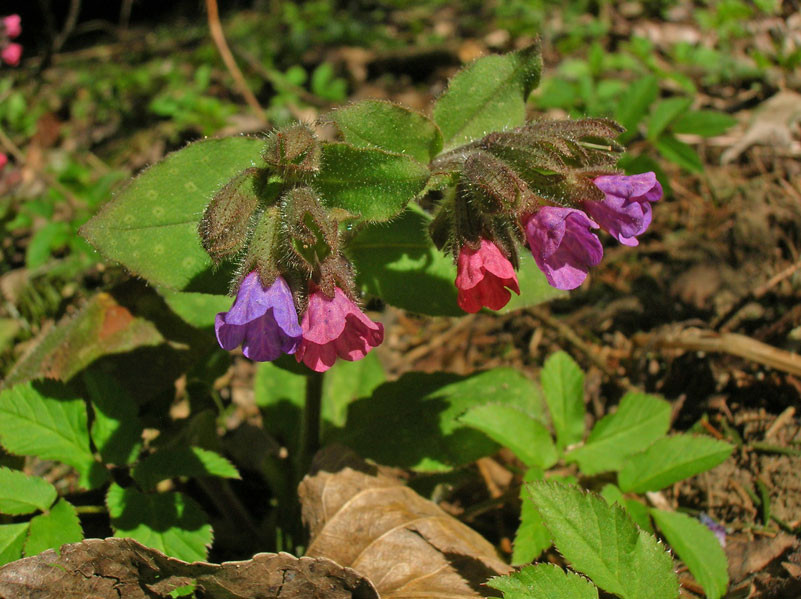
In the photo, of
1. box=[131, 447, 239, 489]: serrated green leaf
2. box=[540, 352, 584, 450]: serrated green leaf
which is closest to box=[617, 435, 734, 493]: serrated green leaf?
box=[540, 352, 584, 450]: serrated green leaf

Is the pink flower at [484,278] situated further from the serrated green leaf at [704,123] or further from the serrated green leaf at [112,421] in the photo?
the serrated green leaf at [704,123]

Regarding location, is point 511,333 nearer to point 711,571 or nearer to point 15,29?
point 711,571

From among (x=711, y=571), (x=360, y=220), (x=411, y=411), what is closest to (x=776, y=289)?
(x=711, y=571)

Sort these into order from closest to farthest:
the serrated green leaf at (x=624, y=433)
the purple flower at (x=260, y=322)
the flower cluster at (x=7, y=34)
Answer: the purple flower at (x=260, y=322)
the serrated green leaf at (x=624, y=433)
the flower cluster at (x=7, y=34)

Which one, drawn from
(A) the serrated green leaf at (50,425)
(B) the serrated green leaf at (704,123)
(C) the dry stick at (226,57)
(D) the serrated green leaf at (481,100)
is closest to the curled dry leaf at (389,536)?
(A) the serrated green leaf at (50,425)

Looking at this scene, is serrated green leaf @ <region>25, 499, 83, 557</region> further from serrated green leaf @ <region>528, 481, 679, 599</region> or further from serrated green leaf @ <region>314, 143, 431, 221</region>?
serrated green leaf @ <region>528, 481, 679, 599</region>

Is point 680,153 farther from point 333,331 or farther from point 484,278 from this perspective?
point 333,331

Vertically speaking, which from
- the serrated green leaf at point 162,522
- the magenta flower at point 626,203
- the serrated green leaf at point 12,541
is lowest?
the serrated green leaf at point 162,522
